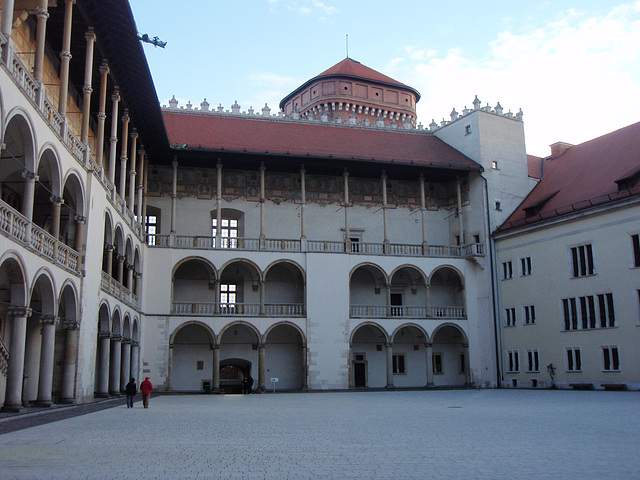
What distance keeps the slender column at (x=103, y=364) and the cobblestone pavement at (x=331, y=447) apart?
7.67m

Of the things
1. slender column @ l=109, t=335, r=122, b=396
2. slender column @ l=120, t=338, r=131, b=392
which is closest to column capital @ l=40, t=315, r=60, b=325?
slender column @ l=109, t=335, r=122, b=396

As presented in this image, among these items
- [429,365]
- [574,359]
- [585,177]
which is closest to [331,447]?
[574,359]

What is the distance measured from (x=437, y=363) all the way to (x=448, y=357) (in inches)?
29.9

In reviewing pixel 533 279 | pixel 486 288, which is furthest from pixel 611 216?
pixel 486 288

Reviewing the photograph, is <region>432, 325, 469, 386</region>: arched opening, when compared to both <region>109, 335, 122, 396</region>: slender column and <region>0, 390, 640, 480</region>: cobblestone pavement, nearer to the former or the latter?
<region>109, 335, 122, 396</region>: slender column

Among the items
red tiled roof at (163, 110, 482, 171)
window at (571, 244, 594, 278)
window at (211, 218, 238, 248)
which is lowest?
window at (571, 244, 594, 278)

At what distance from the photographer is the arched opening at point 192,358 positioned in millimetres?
33781

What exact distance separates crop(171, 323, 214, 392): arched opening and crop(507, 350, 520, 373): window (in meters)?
15.8

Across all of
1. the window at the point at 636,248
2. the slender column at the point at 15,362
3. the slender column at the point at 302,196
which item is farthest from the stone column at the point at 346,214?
the slender column at the point at 15,362

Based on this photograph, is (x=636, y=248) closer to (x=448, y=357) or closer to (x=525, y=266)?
(x=525, y=266)

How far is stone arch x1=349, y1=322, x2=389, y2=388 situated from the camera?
36.9 metres

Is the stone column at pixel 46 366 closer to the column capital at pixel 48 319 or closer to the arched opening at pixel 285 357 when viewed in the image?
the column capital at pixel 48 319

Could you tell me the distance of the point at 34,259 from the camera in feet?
52.4

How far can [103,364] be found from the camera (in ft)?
80.8
